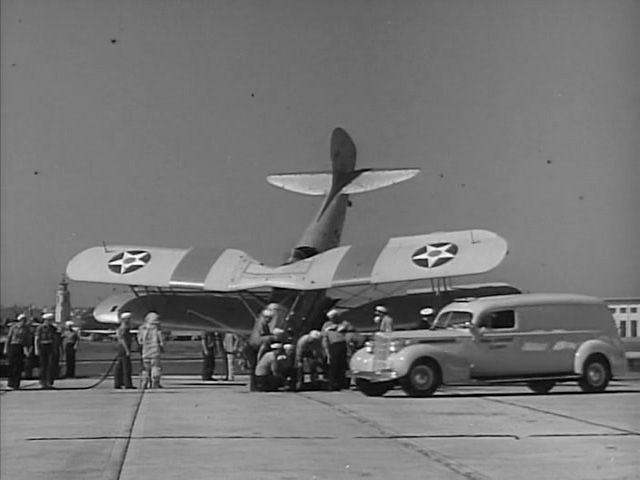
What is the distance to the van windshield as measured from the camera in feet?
19.5

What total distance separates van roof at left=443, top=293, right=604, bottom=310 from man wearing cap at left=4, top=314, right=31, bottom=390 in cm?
183

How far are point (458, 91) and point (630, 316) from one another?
110 centimetres

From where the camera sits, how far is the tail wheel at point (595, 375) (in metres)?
5.13

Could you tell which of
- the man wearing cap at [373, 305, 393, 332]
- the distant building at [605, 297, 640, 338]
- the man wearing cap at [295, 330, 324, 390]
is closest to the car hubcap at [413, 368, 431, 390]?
the man wearing cap at [373, 305, 393, 332]

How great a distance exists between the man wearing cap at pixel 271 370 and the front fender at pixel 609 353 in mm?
1285

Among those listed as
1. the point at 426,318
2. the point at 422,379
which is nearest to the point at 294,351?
the point at 426,318

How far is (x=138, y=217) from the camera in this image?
5.07m

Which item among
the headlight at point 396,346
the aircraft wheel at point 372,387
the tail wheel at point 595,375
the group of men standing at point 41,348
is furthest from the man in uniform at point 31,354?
the tail wheel at point 595,375

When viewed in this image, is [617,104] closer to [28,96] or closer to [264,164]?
[264,164]

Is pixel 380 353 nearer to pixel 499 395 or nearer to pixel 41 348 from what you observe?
pixel 499 395

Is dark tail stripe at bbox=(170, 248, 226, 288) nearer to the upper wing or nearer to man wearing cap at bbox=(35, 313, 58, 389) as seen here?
the upper wing

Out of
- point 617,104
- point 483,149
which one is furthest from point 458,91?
point 617,104

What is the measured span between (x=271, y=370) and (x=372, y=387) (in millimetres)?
594

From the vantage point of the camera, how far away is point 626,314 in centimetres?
471
